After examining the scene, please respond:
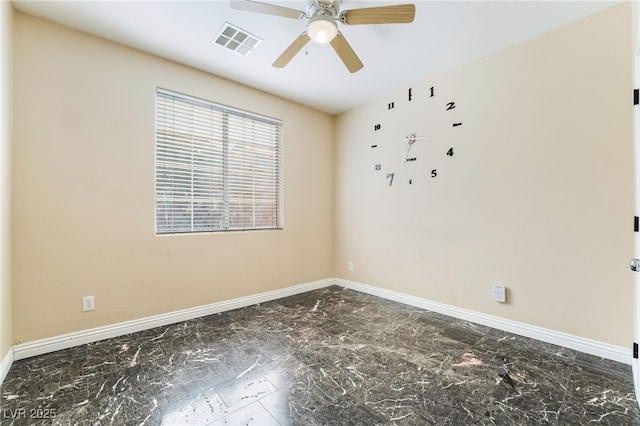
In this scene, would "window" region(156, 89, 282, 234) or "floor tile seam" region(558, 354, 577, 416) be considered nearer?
"floor tile seam" region(558, 354, 577, 416)

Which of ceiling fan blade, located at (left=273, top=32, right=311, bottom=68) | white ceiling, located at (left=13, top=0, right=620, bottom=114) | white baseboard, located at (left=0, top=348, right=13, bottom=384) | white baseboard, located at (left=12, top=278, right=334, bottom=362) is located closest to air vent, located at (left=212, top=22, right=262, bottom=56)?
white ceiling, located at (left=13, top=0, right=620, bottom=114)

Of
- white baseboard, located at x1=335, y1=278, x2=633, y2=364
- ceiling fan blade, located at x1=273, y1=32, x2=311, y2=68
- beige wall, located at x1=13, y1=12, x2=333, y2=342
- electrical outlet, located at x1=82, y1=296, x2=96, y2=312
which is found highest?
ceiling fan blade, located at x1=273, y1=32, x2=311, y2=68

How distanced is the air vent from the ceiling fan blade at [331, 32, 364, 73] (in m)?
0.76

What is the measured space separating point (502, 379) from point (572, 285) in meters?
1.08

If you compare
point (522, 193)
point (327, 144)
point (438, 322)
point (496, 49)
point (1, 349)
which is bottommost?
point (438, 322)

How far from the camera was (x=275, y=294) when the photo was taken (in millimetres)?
3641

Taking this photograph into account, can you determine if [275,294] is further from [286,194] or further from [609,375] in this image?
[609,375]

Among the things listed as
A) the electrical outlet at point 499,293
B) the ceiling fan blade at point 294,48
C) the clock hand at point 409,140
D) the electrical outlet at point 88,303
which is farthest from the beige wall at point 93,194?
the electrical outlet at point 499,293

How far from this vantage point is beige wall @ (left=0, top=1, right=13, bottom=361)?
6.27ft

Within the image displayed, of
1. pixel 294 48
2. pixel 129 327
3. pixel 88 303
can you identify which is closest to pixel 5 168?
pixel 88 303

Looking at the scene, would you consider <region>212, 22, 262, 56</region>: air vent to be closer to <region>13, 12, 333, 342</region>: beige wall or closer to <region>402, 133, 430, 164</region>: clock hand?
<region>13, 12, 333, 342</region>: beige wall

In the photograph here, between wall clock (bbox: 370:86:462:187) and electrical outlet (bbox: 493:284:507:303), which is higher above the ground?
wall clock (bbox: 370:86:462:187)

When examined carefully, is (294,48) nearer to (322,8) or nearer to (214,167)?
(322,8)

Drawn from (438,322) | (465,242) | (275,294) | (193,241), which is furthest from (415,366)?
(193,241)
